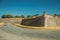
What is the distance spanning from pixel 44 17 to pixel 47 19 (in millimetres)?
1461

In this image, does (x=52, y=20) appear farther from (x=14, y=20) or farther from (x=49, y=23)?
(x=14, y=20)

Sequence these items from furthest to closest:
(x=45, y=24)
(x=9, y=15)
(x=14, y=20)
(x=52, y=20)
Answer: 1. (x=9, y=15)
2. (x=14, y=20)
3. (x=52, y=20)
4. (x=45, y=24)

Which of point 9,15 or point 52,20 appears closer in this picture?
point 52,20

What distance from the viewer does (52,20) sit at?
1838 inches

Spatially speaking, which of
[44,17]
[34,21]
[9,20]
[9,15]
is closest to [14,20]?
[9,20]

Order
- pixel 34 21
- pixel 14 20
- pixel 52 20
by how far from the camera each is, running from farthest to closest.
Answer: pixel 14 20, pixel 34 21, pixel 52 20

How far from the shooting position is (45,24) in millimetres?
43656

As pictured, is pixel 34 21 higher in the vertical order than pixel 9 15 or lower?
lower

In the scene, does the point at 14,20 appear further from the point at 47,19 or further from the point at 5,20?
the point at 47,19

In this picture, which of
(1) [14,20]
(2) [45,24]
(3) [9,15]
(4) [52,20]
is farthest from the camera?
(3) [9,15]

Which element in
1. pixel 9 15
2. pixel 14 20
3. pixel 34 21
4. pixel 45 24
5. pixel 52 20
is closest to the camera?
pixel 45 24

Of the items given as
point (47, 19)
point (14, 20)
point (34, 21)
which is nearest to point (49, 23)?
point (47, 19)

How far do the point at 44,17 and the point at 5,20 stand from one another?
7944cm

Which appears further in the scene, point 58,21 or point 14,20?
point 14,20
